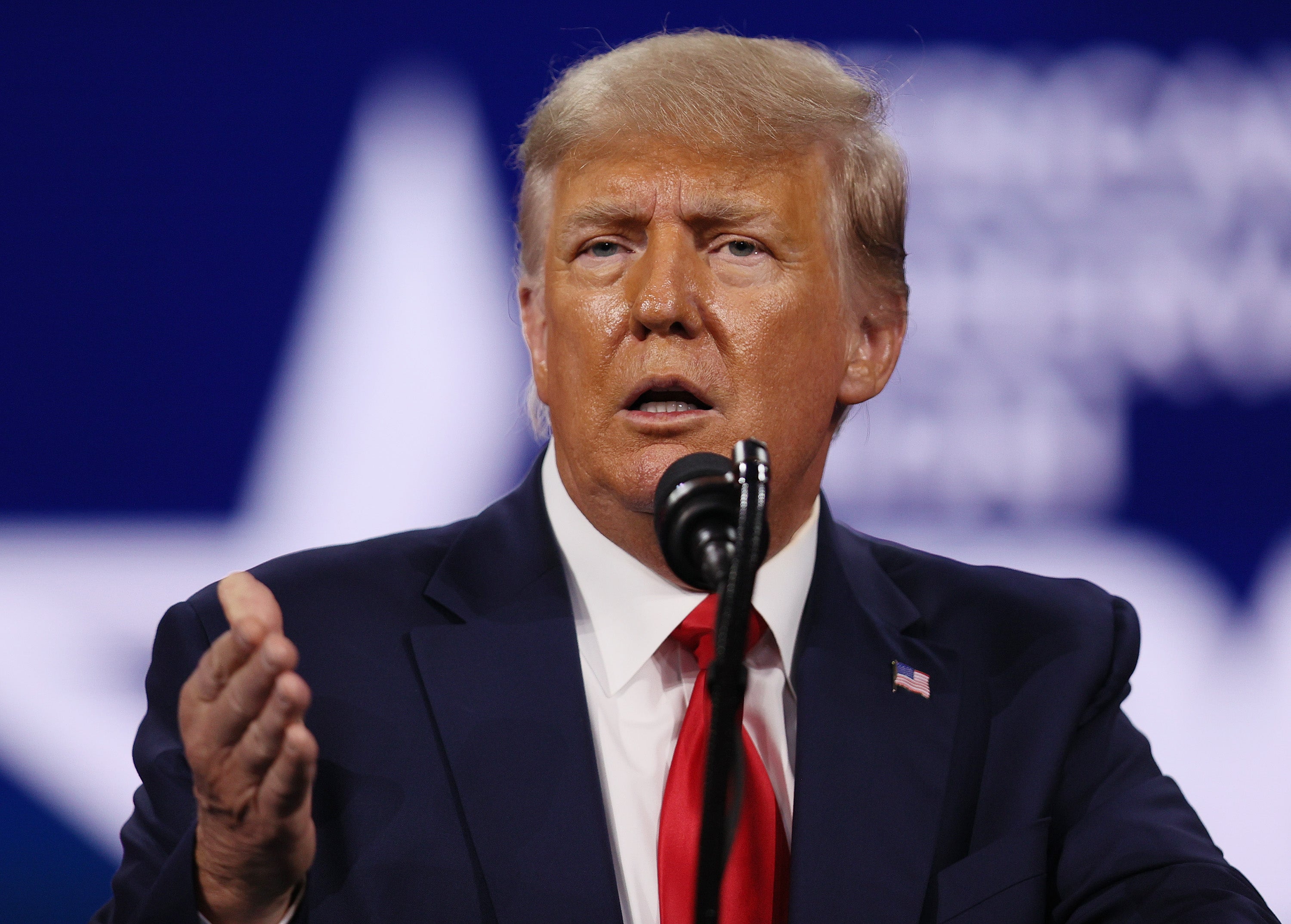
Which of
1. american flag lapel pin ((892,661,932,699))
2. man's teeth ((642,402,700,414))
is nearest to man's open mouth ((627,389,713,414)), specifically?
man's teeth ((642,402,700,414))

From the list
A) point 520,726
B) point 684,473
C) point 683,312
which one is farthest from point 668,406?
point 684,473

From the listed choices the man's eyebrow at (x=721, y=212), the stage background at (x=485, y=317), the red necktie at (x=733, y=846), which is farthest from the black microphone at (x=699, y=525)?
the stage background at (x=485, y=317)

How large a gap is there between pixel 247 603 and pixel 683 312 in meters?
0.83

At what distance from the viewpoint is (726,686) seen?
1016 millimetres

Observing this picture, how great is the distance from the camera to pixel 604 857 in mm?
1597

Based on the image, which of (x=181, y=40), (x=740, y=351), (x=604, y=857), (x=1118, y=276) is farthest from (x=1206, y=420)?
(x=181, y=40)

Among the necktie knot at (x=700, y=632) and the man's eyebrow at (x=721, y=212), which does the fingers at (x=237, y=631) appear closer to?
the necktie knot at (x=700, y=632)

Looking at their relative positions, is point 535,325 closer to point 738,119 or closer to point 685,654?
point 738,119

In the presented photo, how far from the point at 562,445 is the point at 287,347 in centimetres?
98

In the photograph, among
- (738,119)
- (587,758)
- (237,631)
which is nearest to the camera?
(237,631)

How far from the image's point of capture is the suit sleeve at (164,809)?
1.37m

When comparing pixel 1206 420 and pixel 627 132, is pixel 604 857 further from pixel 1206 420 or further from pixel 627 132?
pixel 1206 420

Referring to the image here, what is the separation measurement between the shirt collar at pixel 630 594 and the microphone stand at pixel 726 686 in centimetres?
79

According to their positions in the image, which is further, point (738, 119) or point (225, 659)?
point (738, 119)
